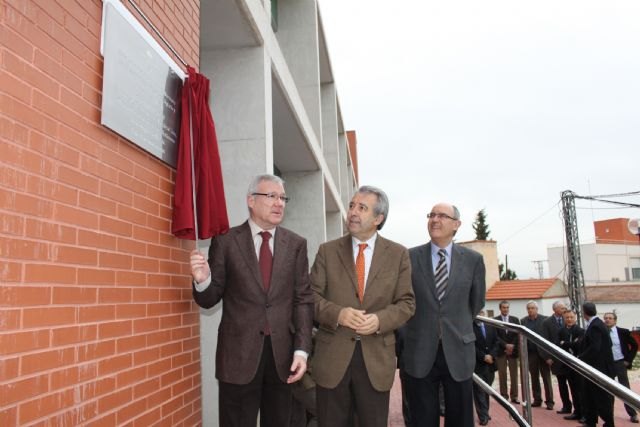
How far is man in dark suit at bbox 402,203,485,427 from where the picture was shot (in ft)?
11.2

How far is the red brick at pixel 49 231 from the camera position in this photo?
73.0 inches

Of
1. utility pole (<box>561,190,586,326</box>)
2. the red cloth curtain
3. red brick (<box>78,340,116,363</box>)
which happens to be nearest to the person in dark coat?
the red cloth curtain

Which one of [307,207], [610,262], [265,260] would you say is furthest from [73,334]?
[610,262]

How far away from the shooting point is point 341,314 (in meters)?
3.01

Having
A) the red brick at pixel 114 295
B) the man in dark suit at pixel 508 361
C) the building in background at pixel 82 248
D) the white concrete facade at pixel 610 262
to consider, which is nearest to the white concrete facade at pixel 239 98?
the building in background at pixel 82 248

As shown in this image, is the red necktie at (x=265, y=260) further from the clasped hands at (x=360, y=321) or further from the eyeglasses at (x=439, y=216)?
the eyeglasses at (x=439, y=216)

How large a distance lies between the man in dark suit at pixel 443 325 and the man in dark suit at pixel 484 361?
124 inches

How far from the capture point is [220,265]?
2941 millimetres

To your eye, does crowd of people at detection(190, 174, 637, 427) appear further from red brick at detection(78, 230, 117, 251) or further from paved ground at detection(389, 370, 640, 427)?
paved ground at detection(389, 370, 640, 427)

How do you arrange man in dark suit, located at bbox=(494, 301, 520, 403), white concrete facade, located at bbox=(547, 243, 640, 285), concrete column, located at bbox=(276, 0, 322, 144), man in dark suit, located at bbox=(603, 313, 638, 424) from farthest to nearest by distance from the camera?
white concrete facade, located at bbox=(547, 243, 640, 285)
concrete column, located at bbox=(276, 0, 322, 144)
man in dark suit, located at bbox=(494, 301, 520, 403)
man in dark suit, located at bbox=(603, 313, 638, 424)

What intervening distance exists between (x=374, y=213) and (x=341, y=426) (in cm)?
132

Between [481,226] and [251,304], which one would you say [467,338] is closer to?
[251,304]

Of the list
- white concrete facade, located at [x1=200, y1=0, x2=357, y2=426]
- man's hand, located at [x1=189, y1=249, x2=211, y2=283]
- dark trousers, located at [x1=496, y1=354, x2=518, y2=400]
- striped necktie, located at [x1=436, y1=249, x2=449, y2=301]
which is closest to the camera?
man's hand, located at [x1=189, y1=249, x2=211, y2=283]

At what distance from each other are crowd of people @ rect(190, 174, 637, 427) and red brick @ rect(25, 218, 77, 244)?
2.43 feet
